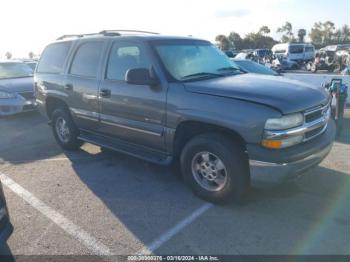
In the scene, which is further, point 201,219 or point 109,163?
point 109,163

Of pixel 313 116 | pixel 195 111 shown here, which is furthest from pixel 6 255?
pixel 313 116

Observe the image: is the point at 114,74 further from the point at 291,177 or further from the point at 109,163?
the point at 291,177

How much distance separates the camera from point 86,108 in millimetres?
5418

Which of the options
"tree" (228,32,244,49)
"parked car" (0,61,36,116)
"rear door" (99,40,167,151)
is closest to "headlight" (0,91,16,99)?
"parked car" (0,61,36,116)

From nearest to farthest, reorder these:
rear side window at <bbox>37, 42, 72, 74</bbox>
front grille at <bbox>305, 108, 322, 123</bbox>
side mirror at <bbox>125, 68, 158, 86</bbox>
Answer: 1. front grille at <bbox>305, 108, 322, 123</bbox>
2. side mirror at <bbox>125, 68, 158, 86</bbox>
3. rear side window at <bbox>37, 42, 72, 74</bbox>

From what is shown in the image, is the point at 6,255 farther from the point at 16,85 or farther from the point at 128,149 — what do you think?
the point at 16,85

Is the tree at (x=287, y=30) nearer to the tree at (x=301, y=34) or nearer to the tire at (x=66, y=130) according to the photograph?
the tree at (x=301, y=34)

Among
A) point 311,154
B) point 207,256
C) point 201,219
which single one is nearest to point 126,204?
point 201,219

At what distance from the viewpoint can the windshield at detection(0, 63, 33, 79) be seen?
1039cm

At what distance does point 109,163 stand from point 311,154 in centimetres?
322

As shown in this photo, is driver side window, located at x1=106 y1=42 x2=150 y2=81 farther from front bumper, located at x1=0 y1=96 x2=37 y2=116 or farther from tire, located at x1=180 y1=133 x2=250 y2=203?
front bumper, located at x1=0 y1=96 x2=37 y2=116

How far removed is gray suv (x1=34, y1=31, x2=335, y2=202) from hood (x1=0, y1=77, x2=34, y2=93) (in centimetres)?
439

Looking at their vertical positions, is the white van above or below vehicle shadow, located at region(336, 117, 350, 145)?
above

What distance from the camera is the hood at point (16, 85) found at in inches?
368
